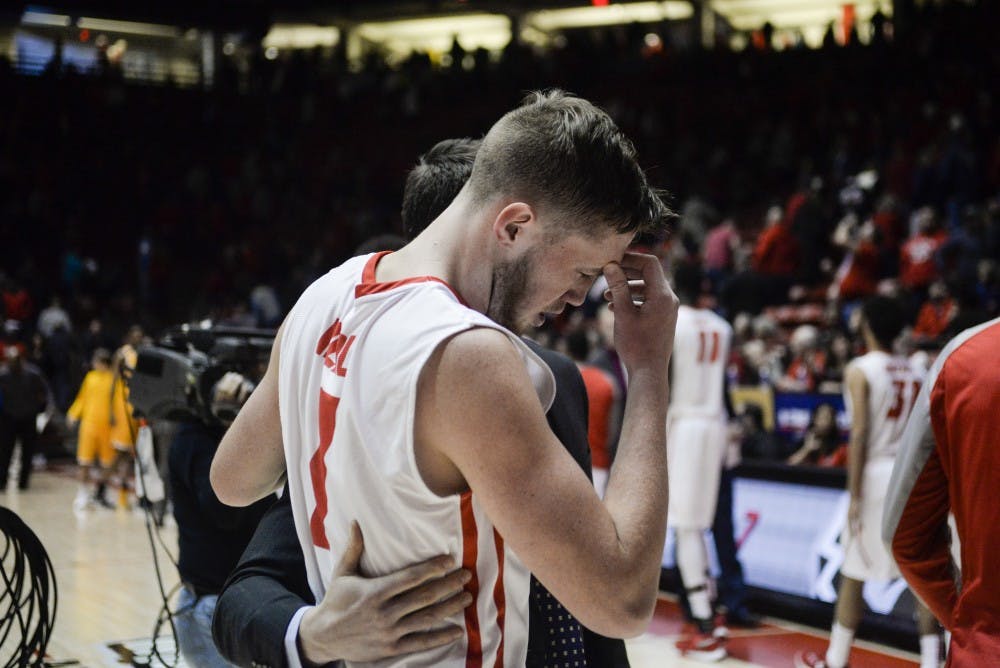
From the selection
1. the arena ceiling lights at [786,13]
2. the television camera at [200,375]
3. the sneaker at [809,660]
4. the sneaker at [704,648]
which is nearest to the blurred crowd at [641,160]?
the sneaker at [809,660]

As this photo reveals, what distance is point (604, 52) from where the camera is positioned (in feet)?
65.6

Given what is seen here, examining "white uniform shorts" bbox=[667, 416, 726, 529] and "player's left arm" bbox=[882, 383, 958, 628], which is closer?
"player's left arm" bbox=[882, 383, 958, 628]

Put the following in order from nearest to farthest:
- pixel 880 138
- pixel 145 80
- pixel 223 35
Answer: pixel 880 138, pixel 145 80, pixel 223 35

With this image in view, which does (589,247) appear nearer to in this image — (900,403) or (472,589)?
(472,589)

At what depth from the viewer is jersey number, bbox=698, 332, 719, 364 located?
5934mm

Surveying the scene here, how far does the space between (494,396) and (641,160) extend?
42.0ft

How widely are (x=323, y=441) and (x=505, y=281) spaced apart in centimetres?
30

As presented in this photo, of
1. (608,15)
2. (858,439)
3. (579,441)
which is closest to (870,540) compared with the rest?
(858,439)

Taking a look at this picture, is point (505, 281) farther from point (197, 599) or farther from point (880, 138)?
point (880, 138)

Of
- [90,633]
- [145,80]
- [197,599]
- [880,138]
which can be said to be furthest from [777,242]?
[145,80]

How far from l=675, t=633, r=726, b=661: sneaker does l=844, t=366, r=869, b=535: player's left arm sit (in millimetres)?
1002

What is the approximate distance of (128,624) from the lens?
587 centimetres

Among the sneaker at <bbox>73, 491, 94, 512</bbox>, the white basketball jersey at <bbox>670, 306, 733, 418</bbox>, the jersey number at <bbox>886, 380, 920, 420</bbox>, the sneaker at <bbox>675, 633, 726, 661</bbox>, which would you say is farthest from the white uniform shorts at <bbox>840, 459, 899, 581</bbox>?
the sneaker at <bbox>73, 491, 94, 512</bbox>

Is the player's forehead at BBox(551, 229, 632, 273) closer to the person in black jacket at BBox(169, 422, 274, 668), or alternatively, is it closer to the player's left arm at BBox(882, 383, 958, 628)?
the player's left arm at BBox(882, 383, 958, 628)
